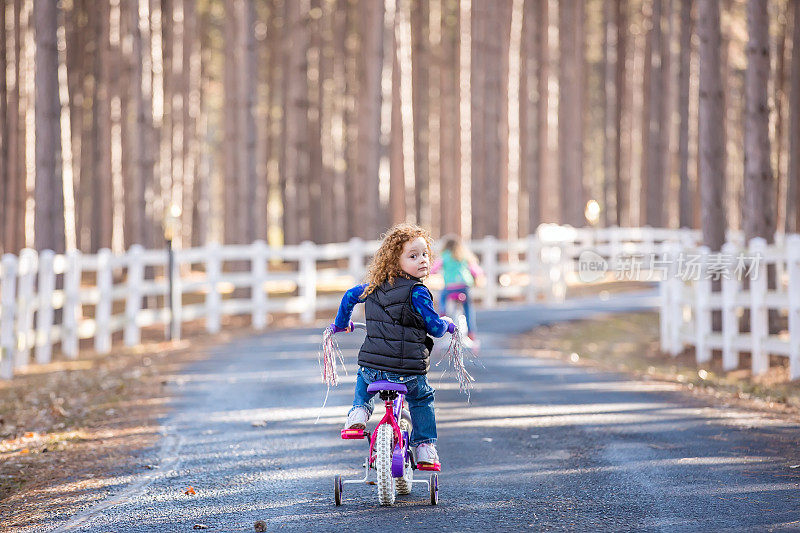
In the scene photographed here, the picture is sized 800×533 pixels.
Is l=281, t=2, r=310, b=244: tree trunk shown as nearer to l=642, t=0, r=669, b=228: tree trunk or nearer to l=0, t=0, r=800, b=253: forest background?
l=0, t=0, r=800, b=253: forest background

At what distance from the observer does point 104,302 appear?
16266mm

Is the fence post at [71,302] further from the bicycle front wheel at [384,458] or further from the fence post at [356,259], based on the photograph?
the bicycle front wheel at [384,458]

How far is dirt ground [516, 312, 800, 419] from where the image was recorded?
414 inches

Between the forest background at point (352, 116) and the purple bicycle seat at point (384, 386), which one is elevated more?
the forest background at point (352, 116)

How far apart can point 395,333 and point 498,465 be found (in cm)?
173

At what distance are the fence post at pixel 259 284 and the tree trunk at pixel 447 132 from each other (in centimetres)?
1231

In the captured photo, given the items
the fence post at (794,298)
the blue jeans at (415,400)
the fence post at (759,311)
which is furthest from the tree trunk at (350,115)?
the blue jeans at (415,400)

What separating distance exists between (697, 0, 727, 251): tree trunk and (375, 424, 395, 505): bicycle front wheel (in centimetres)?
1153

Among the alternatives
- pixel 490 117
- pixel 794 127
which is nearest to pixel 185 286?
pixel 490 117

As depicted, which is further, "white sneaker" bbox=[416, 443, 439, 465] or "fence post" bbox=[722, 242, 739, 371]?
"fence post" bbox=[722, 242, 739, 371]

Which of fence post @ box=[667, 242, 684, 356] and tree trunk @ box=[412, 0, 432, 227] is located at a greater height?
tree trunk @ box=[412, 0, 432, 227]

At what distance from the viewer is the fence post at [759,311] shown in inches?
509

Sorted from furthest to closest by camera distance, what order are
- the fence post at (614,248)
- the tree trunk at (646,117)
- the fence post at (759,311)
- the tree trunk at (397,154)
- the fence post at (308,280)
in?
the tree trunk at (646,117), the fence post at (614,248), the tree trunk at (397,154), the fence post at (308,280), the fence post at (759,311)

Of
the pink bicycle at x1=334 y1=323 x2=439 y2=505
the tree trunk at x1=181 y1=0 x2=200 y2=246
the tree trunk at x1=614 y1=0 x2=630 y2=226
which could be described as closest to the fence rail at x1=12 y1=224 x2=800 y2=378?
the tree trunk at x1=181 y1=0 x2=200 y2=246
